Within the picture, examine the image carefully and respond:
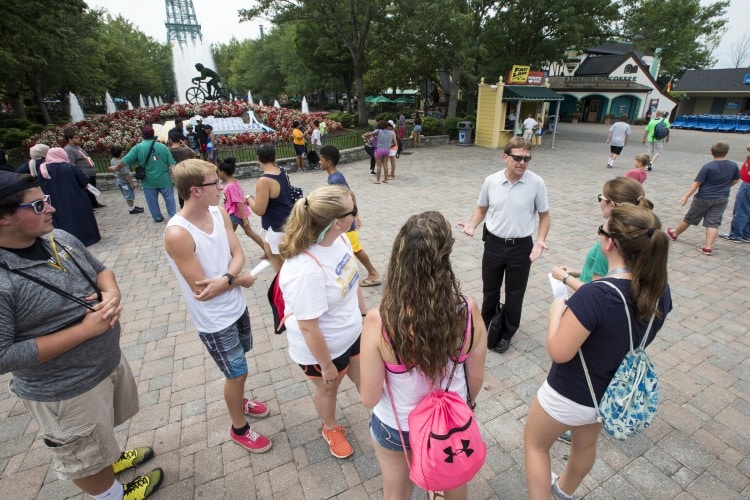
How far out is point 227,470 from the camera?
263cm

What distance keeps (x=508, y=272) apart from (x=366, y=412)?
6.13 feet

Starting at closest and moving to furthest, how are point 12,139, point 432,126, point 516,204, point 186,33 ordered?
point 516,204 < point 12,139 < point 432,126 < point 186,33

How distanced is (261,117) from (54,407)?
24.0 m

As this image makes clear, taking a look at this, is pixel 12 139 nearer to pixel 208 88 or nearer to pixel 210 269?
pixel 208 88

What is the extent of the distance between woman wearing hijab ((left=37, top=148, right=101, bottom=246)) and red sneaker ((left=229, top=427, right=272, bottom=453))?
5.96 meters

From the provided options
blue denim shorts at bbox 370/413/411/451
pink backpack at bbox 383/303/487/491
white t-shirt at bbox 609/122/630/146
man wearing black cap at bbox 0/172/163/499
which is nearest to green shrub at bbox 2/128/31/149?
man wearing black cap at bbox 0/172/163/499

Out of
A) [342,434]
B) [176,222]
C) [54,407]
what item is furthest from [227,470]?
[176,222]

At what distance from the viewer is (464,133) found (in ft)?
60.1

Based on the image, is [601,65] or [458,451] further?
[601,65]

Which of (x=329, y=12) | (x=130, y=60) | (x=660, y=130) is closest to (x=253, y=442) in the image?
(x=660, y=130)

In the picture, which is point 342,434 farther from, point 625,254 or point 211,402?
point 625,254

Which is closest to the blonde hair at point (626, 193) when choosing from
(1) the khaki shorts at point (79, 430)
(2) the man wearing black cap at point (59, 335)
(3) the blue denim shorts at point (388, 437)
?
(3) the blue denim shorts at point (388, 437)

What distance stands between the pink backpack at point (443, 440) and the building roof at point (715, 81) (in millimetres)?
45126

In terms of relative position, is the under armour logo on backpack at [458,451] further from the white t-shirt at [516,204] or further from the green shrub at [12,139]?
the green shrub at [12,139]
